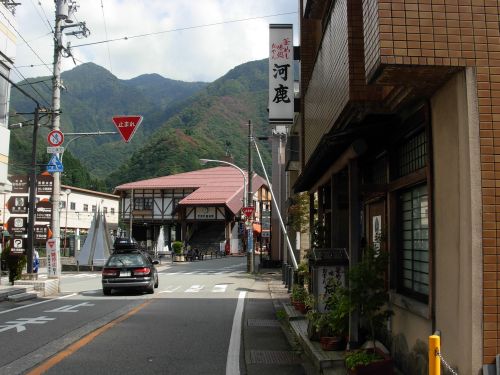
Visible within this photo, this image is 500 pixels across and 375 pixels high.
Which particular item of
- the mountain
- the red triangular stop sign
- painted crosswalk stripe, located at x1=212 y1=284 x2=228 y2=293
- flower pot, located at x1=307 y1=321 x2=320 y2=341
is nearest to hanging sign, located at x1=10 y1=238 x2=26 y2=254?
the red triangular stop sign

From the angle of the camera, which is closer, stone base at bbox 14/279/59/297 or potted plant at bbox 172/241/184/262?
stone base at bbox 14/279/59/297

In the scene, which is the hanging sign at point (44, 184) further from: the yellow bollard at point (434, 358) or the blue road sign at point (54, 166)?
the yellow bollard at point (434, 358)

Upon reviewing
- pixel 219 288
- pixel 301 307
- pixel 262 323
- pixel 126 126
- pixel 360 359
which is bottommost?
pixel 219 288

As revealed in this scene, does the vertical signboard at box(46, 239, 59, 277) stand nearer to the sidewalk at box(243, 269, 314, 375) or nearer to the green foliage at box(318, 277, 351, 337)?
the sidewalk at box(243, 269, 314, 375)

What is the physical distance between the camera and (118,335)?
10.3 m

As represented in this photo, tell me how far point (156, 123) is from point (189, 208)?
7087cm

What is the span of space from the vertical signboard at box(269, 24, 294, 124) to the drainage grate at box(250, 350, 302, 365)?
8475 mm

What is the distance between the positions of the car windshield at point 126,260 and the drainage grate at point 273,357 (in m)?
10.5

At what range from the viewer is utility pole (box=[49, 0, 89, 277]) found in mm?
19989

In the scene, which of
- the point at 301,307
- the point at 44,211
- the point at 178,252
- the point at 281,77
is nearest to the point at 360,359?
the point at 301,307

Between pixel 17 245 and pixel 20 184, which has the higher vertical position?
pixel 20 184

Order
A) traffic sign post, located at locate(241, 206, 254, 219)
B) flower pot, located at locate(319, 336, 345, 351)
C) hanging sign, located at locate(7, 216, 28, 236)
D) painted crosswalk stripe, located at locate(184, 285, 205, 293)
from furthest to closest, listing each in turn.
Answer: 1. traffic sign post, located at locate(241, 206, 254, 219)
2. painted crosswalk stripe, located at locate(184, 285, 205, 293)
3. hanging sign, located at locate(7, 216, 28, 236)
4. flower pot, located at locate(319, 336, 345, 351)

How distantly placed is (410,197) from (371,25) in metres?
2.65

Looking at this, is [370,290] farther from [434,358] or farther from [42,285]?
[42,285]
